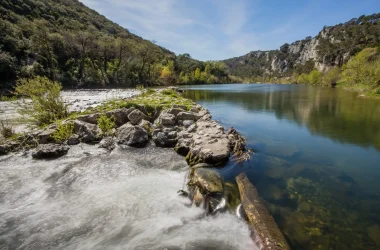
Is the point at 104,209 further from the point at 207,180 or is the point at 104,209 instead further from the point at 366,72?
the point at 366,72

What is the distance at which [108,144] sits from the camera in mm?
12336

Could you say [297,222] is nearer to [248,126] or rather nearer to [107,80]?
[248,126]

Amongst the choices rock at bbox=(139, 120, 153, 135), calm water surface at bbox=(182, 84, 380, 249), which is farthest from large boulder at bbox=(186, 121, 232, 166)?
rock at bbox=(139, 120, 153, 135)

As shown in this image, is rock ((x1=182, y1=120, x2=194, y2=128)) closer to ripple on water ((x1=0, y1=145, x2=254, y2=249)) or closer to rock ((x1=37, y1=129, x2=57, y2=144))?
ripple on water ((x1=0, y1=145, x2=254, y2=249))

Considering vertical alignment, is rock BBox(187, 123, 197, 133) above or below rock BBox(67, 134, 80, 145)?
above

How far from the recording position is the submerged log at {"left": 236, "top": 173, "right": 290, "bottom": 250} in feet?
16.2

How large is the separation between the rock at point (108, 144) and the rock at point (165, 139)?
2.62 meters

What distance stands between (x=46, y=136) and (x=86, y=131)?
2257 mm

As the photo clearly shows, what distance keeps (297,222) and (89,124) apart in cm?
1352

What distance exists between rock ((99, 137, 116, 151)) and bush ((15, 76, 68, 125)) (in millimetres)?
5429

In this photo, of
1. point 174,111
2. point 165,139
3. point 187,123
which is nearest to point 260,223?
point 165,139

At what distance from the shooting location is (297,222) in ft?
19.5

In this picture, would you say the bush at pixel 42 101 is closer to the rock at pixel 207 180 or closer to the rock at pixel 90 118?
the rock at pixel 90 118

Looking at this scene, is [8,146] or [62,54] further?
[62,54]
